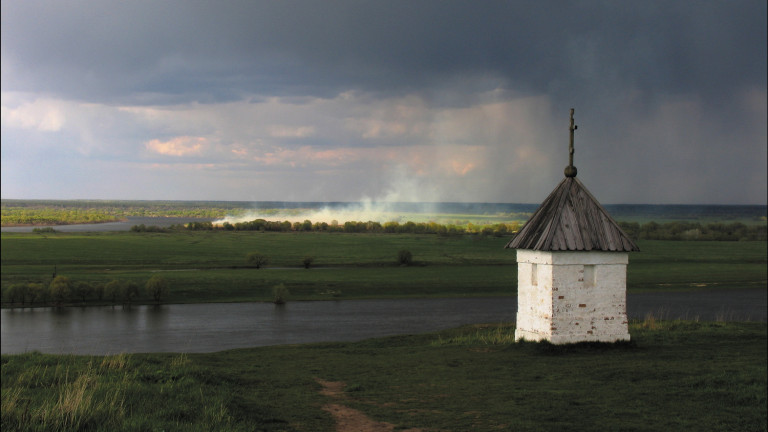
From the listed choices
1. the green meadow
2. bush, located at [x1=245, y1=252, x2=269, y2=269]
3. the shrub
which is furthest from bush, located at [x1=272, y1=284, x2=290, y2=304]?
the green meadow

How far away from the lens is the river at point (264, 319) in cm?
3541

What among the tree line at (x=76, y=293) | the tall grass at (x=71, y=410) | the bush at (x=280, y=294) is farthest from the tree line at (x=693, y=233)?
the tall grass at (x=71, y=410)

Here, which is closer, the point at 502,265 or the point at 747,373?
the point at 747,373

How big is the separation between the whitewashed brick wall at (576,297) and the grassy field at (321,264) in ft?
125

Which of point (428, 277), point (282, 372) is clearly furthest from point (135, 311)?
point (282, 372)

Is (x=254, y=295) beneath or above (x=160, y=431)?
beneath

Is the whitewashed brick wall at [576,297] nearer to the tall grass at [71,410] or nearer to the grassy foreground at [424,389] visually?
the grassy foreground at [424,389]

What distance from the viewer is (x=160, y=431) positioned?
855 cm

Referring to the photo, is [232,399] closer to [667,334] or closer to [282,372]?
[282,372]

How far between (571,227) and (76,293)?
155 feet

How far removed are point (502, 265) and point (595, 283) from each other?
5832cm

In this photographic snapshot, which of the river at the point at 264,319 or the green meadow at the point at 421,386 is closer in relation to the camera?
the green meadow at the point at 421,386

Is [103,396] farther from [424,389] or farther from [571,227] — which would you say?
[571,227]

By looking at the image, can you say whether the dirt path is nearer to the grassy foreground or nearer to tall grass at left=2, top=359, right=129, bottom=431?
the grassy foreground
